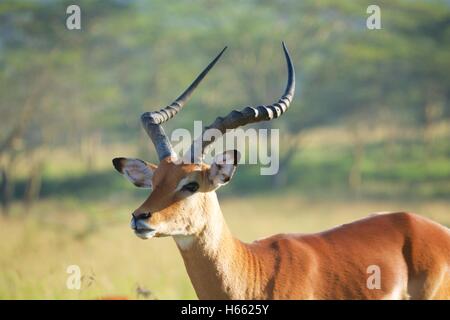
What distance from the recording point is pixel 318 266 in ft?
18.4

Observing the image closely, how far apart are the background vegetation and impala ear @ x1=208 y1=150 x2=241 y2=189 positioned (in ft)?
59.6

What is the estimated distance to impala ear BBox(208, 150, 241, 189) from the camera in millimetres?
5418

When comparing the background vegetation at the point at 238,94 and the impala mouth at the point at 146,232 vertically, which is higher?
the background vegetation at the point at 238,94

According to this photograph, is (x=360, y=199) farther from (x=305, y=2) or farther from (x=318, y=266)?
(x=318, y=266)

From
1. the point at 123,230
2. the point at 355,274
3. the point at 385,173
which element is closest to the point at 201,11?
the point at 385,173

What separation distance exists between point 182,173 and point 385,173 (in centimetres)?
2404

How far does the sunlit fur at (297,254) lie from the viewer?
536 cm

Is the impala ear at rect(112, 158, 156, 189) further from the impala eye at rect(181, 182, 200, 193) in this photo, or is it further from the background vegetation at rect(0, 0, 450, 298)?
the background vegetation at rect(0, 0, 450, 298)

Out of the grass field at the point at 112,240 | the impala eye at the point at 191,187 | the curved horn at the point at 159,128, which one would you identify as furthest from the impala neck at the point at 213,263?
the grass field at the point at 112,240

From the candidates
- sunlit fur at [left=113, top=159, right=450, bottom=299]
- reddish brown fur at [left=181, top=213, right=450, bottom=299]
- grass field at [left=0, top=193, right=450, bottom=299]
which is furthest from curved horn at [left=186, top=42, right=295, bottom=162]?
grass field at [left=0, top=193, right=450, bottom=299]

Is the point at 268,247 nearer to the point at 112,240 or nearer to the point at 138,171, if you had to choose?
the point at 138,171

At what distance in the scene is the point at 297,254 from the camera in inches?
222

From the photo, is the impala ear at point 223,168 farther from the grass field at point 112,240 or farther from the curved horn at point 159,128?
the grass field at point 112,240

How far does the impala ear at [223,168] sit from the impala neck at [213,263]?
0.35 ft
